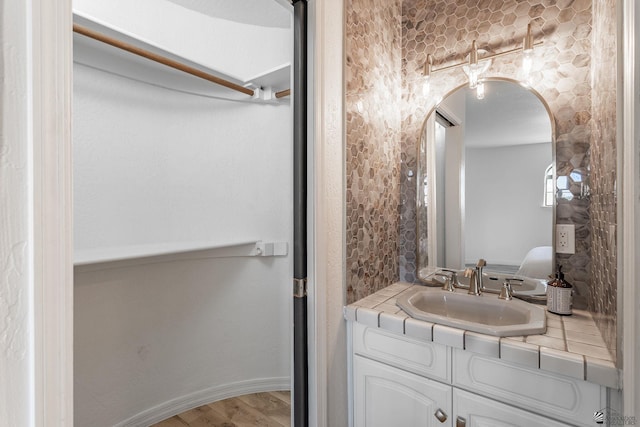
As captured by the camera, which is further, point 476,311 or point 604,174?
point 476,311

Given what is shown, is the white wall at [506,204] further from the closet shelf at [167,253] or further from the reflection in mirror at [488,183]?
the closet shelf at [167,253]

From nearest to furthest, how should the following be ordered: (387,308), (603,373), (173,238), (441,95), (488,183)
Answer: (603,373)
(387,308)
(488,183)
(441,95)
(173,238)

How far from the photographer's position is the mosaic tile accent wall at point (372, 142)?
143 cm

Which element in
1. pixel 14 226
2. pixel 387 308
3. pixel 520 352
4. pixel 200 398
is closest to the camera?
pixel 14 226

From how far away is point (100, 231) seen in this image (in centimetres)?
→ 167

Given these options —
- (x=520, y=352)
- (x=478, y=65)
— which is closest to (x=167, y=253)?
(x=520, y=352)

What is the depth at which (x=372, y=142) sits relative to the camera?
5.15 feet

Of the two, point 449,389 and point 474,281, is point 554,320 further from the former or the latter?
point 449,389

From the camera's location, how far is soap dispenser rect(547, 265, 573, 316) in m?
1.27

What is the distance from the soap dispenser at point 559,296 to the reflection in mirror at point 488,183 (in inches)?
4.8

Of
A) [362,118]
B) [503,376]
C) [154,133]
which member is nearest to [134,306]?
[154,133]

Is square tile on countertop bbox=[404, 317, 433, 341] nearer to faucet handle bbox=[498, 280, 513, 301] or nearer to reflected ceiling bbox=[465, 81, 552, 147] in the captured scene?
faucet handle bbox=[498, 280, 513, 301]

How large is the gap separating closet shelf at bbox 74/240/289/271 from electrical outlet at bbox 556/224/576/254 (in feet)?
4.94

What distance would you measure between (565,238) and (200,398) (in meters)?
2.19
